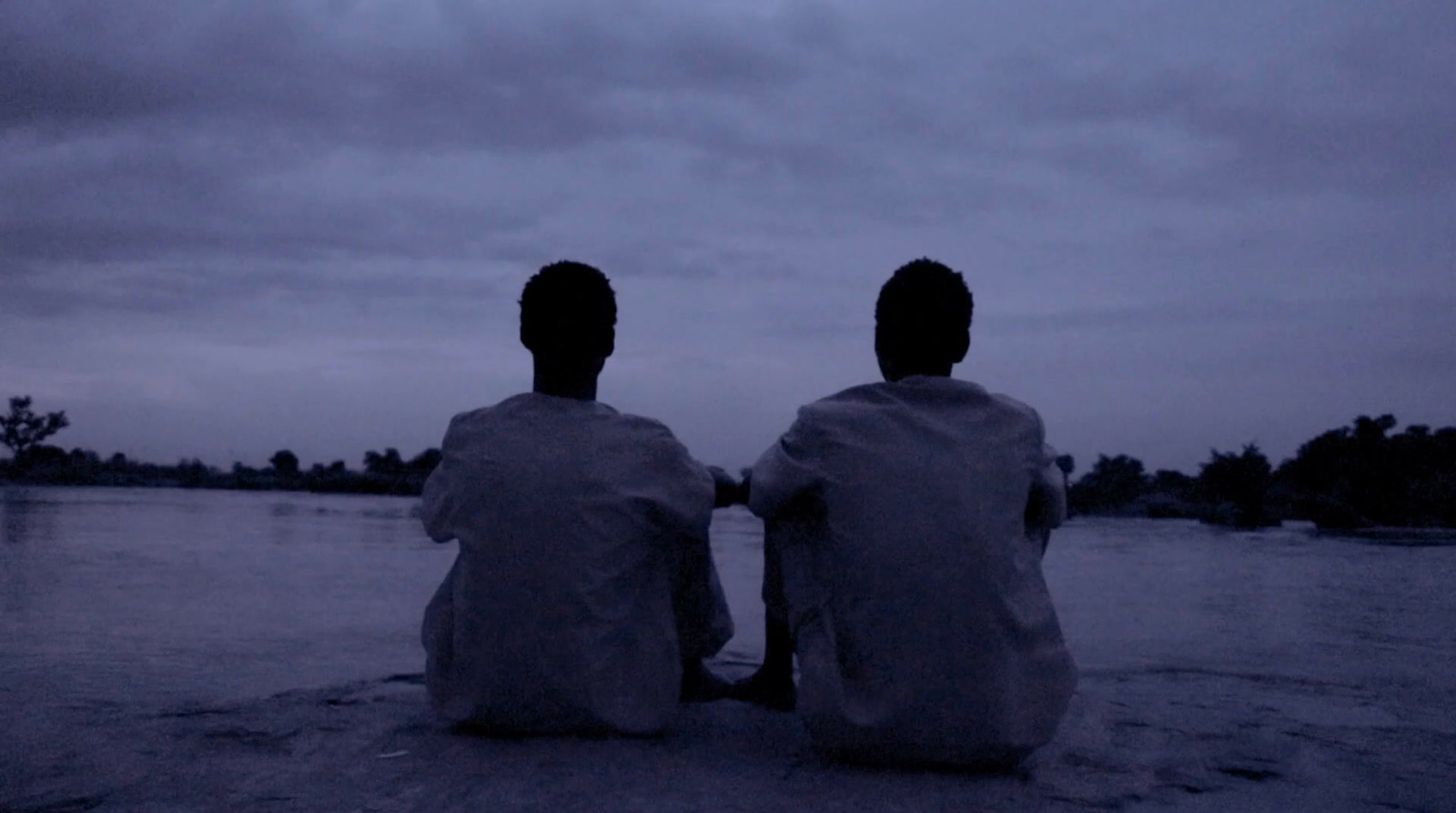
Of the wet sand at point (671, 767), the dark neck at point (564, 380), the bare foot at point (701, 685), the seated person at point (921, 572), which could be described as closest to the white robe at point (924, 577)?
the seated person at point (921, 572)

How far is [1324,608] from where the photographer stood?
7.16 m

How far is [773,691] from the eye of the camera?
11.3ft

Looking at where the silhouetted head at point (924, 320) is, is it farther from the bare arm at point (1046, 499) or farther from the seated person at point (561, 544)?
the seated person at point (561, 544)

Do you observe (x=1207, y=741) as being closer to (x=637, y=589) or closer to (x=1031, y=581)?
(x=1031, y=581)

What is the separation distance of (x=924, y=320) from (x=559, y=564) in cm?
108

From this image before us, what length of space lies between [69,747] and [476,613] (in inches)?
42.6

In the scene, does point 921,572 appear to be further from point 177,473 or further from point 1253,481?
point 177,473

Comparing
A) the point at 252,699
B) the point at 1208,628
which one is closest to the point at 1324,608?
the point at 1208,628

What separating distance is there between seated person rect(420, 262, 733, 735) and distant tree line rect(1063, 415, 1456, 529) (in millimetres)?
18187

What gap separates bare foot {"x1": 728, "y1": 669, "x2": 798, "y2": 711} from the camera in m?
3.42

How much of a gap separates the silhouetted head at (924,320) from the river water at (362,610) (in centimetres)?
237

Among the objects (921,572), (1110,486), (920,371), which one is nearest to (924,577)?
(921,572)

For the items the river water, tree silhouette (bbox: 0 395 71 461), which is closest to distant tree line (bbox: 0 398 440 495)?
tree silhouette (bbox: 0 395 71 461)

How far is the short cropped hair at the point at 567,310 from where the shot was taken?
10.1ft
